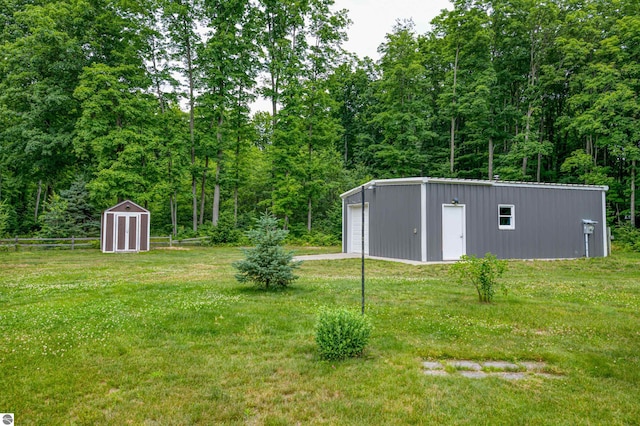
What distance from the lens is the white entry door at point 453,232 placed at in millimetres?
12430

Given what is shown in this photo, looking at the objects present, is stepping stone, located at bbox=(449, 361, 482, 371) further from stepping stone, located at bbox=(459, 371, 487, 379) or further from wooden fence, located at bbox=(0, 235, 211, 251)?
wooden fence, located at bbox=(0, 235, 211, 251)

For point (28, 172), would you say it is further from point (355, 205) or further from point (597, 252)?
point (597, 252)

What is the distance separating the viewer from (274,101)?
78.7ft

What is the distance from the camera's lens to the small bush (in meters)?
3.68

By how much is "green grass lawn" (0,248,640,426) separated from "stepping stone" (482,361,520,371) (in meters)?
0.10

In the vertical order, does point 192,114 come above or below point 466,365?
above

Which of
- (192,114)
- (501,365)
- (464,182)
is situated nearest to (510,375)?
(501,365)

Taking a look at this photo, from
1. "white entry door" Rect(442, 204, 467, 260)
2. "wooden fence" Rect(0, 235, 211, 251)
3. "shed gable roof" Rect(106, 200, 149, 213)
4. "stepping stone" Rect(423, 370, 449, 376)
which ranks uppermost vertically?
"shed gable roof" Rect(106, 200, 149, 213)

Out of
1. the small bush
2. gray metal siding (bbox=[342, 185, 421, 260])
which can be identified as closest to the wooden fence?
gray metal siding (bbox=[342, 185, 421, 260])

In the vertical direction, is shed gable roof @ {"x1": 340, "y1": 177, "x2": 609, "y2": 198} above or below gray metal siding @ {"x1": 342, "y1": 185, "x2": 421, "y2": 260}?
above

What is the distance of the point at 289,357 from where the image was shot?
12.4ft

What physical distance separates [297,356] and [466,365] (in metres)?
1.63

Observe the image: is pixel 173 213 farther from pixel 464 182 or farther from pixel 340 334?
pixel 340 334

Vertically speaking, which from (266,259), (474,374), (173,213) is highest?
(173,213)
